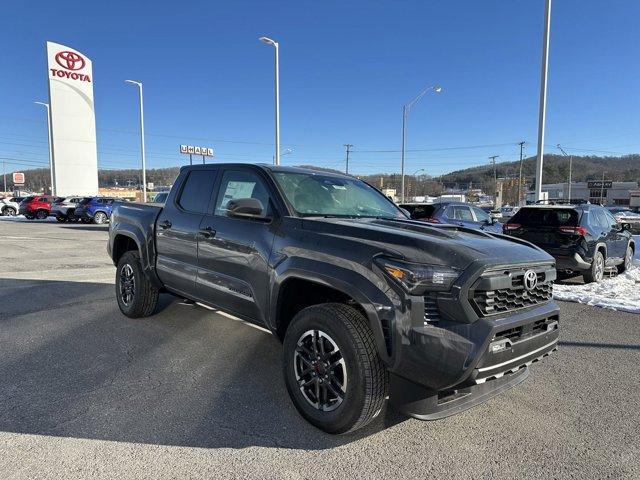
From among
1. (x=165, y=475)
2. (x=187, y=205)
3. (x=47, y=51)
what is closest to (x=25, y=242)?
(x=187, y=205)

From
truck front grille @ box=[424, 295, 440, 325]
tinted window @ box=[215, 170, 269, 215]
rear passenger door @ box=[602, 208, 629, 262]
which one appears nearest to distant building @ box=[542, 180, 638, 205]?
rear passenger door @ box=[602, 208, 629, 262]

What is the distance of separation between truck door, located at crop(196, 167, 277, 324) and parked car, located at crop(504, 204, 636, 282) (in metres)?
6.69

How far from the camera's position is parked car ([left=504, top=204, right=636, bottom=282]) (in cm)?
850

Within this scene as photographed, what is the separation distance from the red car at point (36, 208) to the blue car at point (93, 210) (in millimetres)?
5694

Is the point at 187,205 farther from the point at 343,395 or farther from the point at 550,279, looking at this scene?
the point at 550,279

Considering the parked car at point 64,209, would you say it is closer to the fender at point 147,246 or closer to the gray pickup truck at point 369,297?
the fender at point 147,246

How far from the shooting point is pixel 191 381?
3887mm

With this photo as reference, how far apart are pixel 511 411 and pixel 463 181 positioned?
132 m

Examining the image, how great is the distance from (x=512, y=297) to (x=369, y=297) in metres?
0.95

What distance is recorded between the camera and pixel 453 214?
39.4 feet

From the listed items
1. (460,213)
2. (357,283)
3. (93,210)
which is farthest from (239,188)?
(93,210)

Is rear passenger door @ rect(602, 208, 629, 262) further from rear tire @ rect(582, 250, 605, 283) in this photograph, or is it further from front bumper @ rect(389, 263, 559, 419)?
front bumper @ rect(389, 263, 559, 419)

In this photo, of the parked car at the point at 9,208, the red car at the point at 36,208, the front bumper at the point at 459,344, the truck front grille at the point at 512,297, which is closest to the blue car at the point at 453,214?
the truck front grille at the point at 512,297

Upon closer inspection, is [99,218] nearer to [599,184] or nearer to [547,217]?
[547,217]
